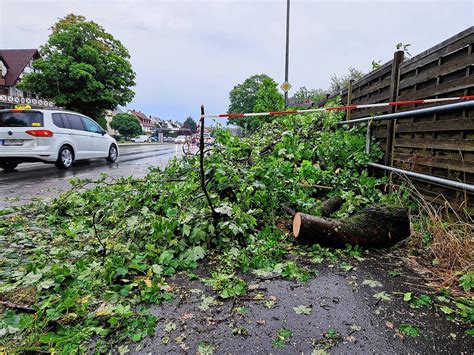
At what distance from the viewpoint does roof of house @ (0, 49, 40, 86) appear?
3684 centimetres

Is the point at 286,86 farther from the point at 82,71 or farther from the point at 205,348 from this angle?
the point at 82,71

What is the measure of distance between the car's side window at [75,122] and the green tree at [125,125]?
159 ft

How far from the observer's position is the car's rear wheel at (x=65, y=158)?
7906 millimetres

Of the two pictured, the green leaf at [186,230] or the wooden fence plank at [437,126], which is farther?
the wooden fence plank at [437,126]

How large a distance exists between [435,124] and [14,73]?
47.3m

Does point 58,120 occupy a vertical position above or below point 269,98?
below

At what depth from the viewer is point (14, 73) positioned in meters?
37.3

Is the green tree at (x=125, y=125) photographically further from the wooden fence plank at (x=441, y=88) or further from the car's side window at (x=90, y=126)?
the wooden fence plank at (x=441, y=88)

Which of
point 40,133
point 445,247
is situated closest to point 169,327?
point 445,247

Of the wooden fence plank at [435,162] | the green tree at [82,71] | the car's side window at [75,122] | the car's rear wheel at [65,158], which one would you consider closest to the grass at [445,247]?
the wooden fence plank at [435,162]

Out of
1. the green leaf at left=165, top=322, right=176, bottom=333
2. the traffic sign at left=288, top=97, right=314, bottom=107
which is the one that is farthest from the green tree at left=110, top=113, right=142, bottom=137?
the green leaf at left=165, top=322, right=176, bottom=333

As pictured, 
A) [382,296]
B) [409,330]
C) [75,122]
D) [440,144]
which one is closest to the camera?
Result: [409,330]

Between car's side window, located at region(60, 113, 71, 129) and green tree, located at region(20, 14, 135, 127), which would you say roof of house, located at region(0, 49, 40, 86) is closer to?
green tree, located at region(20, 14, 135, 127)

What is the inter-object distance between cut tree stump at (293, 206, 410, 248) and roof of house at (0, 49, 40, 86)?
150 feet
